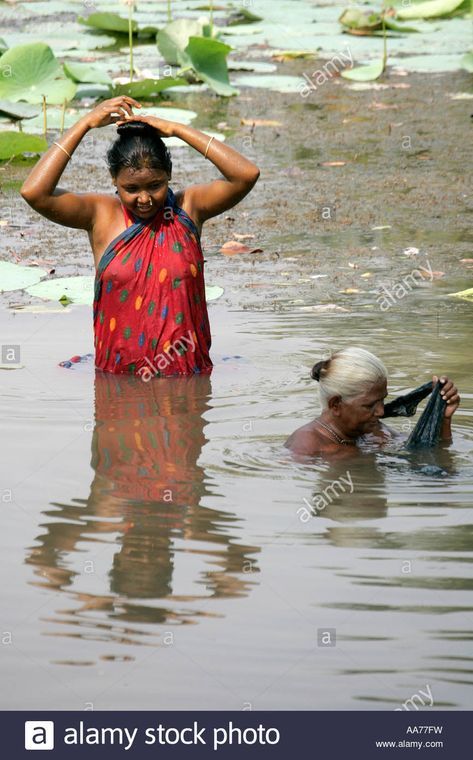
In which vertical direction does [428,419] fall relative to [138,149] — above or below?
below

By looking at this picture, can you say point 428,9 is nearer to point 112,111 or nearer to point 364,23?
point 364,23

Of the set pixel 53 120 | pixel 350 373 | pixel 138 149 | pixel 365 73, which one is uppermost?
pixel 138 149

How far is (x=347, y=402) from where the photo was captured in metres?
4.95

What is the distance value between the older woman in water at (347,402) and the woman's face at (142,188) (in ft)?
3.48

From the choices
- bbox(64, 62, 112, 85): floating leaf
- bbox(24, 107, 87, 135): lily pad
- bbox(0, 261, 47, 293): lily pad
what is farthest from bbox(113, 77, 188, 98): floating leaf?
bbox(0, 261, 47, 293): lily pad

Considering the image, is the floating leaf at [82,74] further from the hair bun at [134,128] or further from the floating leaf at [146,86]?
the hair bun at [134,128]

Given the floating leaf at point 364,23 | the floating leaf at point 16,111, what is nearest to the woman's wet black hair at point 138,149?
the floating leaf at point 16,111

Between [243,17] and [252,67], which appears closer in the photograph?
[252,67]

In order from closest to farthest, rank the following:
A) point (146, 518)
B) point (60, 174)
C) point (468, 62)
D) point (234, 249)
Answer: point (146, 518) → point (60, 174) → point (234, 249) → point (468, 62)

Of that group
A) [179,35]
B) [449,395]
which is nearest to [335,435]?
[449,395]

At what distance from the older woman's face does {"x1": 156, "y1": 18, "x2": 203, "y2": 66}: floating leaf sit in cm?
744

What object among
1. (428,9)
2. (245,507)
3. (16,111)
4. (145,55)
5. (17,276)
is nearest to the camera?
(245,507)

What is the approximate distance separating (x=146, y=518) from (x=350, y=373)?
0.92 meters
